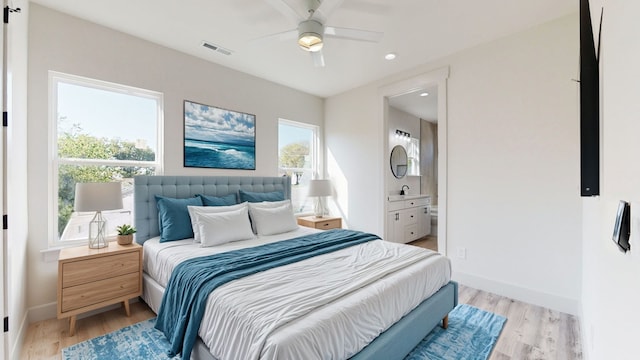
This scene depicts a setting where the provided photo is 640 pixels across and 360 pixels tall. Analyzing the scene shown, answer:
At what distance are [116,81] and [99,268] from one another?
1.86 m

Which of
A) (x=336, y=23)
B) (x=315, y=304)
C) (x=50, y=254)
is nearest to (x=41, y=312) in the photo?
(x=50, y=254)

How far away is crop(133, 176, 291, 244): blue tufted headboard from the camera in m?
2.92

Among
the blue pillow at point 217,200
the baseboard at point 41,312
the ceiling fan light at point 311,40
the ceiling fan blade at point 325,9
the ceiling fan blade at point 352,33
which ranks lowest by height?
the baseboard at point 41,312

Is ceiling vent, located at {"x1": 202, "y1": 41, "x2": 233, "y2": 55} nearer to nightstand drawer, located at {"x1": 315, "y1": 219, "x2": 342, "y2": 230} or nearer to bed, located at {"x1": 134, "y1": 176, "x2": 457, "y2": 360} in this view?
bed, located at {"x1": 134, "y1": 176, "x2": 457, "y2": 360}

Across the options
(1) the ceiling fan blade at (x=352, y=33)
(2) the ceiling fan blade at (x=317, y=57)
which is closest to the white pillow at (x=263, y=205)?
(2) the ceiling fan blade at (x=317, y=57)

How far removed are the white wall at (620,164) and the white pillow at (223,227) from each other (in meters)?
2.61

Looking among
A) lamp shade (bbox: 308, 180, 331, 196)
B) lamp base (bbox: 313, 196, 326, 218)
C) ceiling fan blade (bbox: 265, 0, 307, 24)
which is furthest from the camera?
lamp base (bbox: 313, 196, 326, 218)

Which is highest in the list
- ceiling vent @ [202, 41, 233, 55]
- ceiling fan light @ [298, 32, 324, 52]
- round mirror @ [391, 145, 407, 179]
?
ceiling vent @ [202, 41, 233, 55]

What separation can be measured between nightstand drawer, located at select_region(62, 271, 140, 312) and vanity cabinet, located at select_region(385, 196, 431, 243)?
10.9ft

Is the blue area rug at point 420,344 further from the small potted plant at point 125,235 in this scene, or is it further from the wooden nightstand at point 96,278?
the small potted plant at point 125,235

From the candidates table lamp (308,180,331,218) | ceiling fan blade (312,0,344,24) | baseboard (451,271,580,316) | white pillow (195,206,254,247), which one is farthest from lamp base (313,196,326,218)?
ceiling fan blade (312,0,344,24)

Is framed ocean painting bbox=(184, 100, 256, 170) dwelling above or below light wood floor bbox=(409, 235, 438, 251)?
above

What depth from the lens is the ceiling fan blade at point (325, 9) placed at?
6.83 feet

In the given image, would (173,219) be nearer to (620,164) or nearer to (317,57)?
(317,57)
